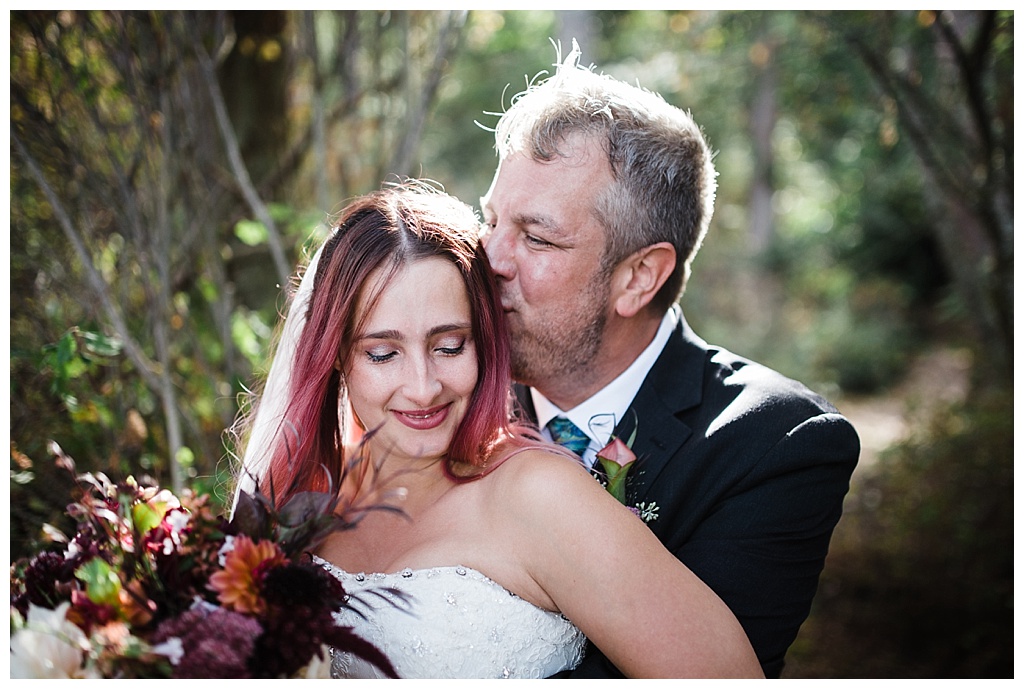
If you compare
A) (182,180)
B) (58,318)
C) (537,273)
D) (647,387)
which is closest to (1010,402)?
(647,387)

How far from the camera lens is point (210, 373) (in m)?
3.82

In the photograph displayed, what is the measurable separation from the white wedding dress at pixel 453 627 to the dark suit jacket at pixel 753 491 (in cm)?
22

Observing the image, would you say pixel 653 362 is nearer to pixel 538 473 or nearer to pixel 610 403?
pixel 610 403

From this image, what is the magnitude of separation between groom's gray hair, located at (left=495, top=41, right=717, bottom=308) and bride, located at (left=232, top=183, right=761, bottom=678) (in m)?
0.52

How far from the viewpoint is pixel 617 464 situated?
2.48 m

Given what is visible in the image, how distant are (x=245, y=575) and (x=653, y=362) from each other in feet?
5.44

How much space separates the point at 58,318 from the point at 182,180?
0.81m

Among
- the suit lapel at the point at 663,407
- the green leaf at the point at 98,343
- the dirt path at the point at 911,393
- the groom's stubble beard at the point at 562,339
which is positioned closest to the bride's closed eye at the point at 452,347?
the groom's stubble beard at the point at 562,339

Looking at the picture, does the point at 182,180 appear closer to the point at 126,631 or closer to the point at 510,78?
the point at 126,631

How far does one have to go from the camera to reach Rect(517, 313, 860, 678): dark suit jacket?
235 cm

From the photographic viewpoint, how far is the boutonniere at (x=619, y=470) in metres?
2.44

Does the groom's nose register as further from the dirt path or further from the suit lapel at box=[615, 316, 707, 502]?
the dirt path

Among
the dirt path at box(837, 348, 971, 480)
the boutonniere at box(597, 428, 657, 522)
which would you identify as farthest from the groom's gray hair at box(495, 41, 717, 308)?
the dirt path at box(837, 348, 971, 480)

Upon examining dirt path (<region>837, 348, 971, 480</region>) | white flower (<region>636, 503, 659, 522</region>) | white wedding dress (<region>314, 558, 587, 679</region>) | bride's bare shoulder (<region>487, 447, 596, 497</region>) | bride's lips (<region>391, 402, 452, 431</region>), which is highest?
bride's lips (<region>391, 402, 452, 431</region>)
